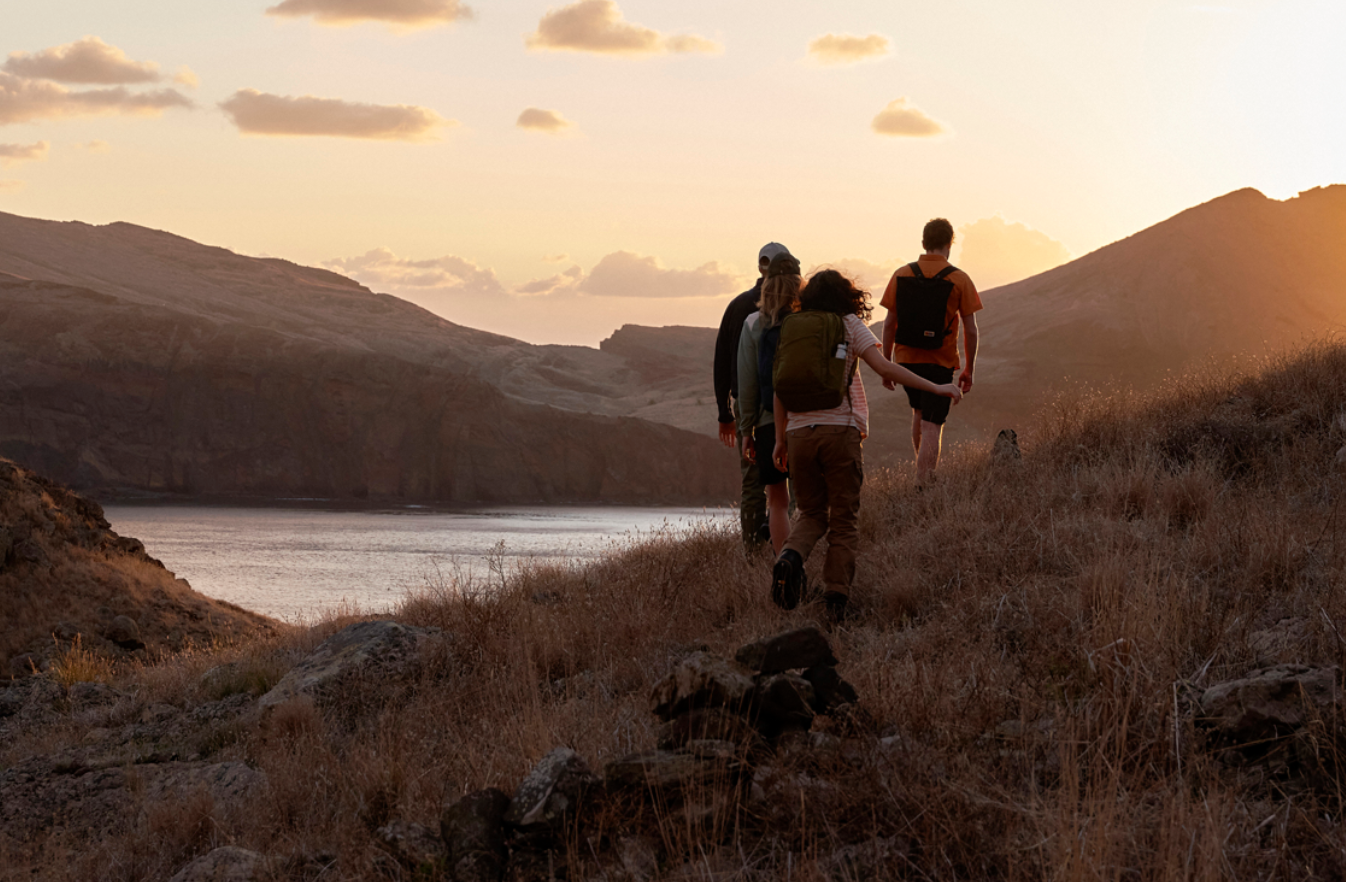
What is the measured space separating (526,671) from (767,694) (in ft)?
8.36

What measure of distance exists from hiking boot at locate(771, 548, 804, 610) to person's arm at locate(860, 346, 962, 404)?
110cm

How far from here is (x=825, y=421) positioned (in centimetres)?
549

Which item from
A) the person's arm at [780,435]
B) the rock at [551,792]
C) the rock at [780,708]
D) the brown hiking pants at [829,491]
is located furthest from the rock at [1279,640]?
the rock at [551,792]

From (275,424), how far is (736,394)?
84341 millimetres

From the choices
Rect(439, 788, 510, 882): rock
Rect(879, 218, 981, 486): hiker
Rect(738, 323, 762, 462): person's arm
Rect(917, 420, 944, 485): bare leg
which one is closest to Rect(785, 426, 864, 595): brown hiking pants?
Rect(738, 323, 762, 462): person's arm

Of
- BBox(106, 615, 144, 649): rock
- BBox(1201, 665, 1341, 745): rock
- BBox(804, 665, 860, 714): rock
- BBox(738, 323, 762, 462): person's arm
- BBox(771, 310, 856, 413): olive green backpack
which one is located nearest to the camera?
BBox(1201, 665, 1341, 745): rock

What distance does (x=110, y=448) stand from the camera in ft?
260

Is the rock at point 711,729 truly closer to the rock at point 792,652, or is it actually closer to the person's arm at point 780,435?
the rock at point 792,652

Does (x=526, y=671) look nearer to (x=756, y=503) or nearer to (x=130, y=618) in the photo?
(x=756, y=503)

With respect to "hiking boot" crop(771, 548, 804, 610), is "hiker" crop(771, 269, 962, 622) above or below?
above

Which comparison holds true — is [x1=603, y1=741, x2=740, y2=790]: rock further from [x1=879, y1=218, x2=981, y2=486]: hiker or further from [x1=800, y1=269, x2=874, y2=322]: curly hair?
[x1=879, y1=218, x2=981, y2=486]: hiker

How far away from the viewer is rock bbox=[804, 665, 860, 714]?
3.83 meters

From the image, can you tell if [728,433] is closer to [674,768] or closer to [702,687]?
[702,687]

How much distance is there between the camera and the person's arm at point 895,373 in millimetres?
5473
